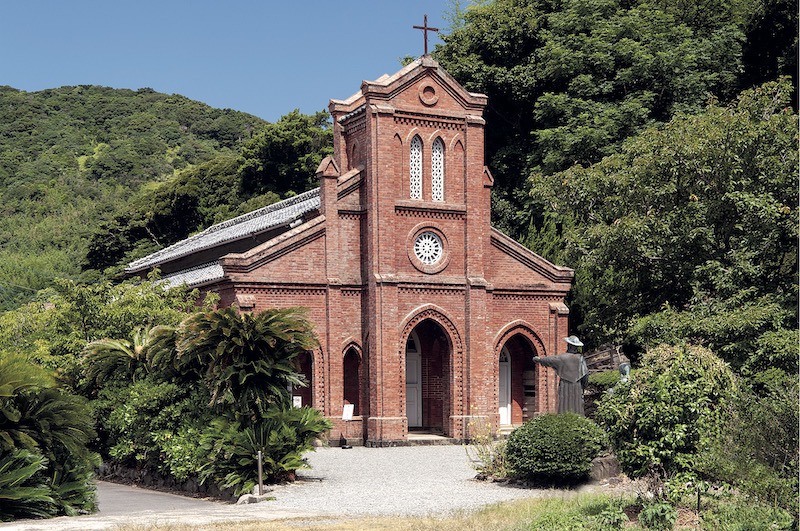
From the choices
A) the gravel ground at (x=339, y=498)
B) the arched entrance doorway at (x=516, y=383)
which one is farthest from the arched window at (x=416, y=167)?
the gravel ground at (x=339, y=498)

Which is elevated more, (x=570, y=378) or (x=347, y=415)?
(x=570, y=378)

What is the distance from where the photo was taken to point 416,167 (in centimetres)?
3284

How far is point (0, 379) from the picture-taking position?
17516 millimetres

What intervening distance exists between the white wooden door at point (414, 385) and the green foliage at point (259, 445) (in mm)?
13686

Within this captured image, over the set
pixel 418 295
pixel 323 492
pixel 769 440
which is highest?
pixel 418 295

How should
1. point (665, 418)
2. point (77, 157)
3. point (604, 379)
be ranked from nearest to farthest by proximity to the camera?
point (665, 418), point (604, 379), point (77, 157)

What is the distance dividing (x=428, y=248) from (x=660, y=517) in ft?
63.7

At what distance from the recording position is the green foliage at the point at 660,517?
46.2ft

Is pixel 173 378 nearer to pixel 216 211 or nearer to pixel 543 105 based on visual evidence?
pixel 543 105

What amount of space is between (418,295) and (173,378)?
35.8 ft

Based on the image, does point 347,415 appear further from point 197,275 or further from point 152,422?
point 152,422

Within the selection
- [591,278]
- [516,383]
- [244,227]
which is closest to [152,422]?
[516,383]

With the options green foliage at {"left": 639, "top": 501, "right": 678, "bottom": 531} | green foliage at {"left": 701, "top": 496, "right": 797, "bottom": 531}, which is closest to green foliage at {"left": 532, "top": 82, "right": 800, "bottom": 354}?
green foliage at {"left": 701, "top": 496, "right": 797, "bottom": 531}

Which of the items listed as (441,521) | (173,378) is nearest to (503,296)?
(173,378)
